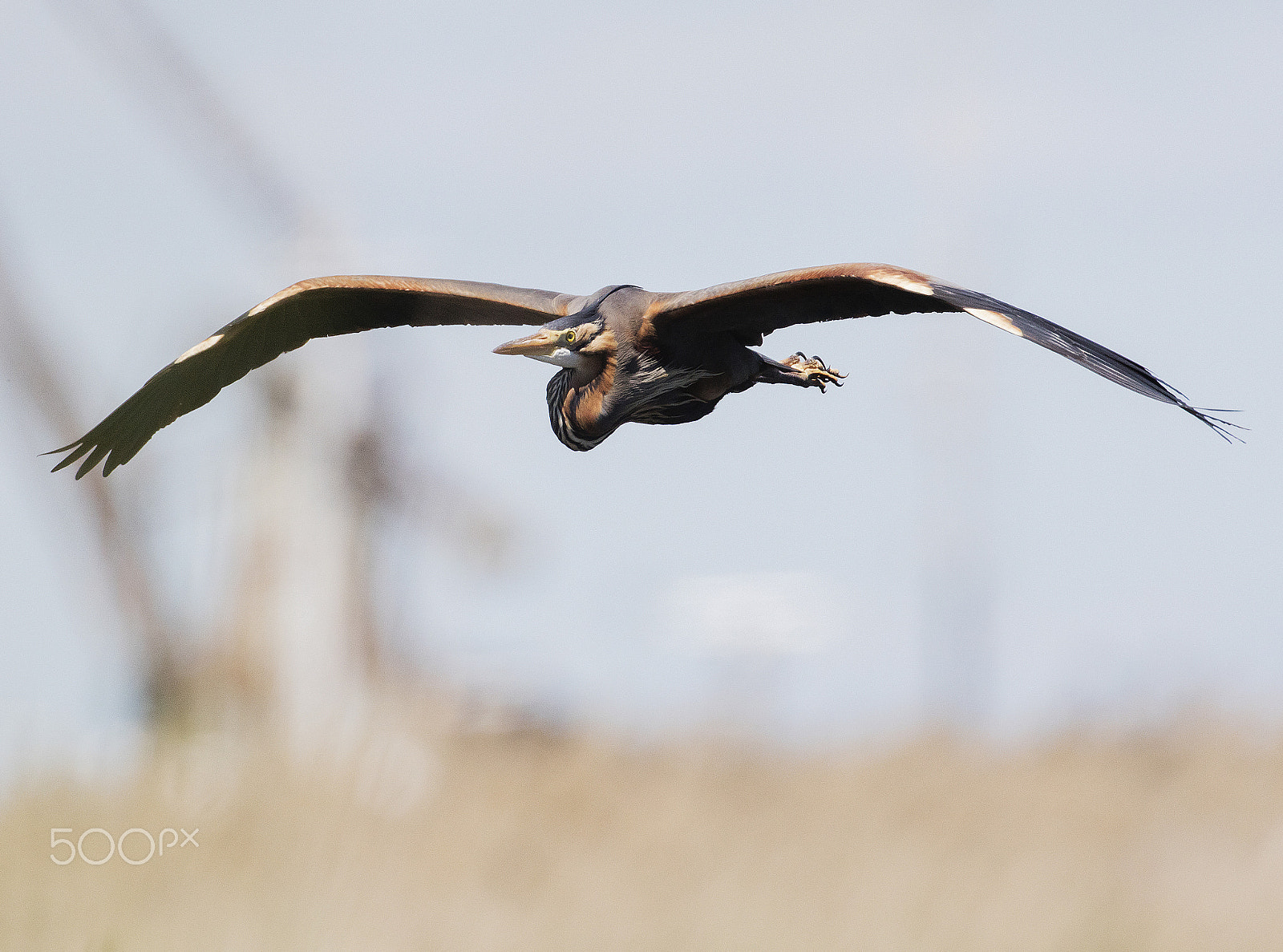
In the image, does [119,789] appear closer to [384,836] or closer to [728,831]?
[384,836]

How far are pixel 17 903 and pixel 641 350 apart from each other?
8.34 m

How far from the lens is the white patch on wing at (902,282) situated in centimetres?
705

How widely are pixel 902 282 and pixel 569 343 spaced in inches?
62.3

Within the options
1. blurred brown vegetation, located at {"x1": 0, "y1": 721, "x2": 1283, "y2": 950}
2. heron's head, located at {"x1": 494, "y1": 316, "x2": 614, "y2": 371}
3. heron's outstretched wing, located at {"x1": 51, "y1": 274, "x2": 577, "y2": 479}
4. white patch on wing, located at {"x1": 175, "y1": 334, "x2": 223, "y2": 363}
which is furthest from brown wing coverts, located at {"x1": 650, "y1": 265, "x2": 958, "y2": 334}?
Result: blurred brown vegetation, located at {"x1": 0, "y1": 721, "x2": 1283, "y2": 950}

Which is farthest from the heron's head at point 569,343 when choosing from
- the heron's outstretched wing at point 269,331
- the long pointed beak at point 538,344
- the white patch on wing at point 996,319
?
the white patch on wing at point 996,319

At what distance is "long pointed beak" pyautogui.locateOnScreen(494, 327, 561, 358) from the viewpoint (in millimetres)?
7438

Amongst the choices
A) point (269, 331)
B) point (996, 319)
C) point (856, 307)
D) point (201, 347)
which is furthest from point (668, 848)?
point (996, 319)

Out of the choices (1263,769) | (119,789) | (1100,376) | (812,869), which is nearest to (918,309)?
(1100,376)

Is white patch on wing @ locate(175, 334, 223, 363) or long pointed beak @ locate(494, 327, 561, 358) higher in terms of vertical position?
white patch on wing @ locate(175, 334, 223, 363)

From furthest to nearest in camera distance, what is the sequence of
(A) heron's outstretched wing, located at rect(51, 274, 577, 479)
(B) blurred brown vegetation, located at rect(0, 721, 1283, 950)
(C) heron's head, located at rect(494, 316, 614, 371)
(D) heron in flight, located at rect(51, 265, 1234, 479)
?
1. (B) blurred brown vegetation, located at rect(0, 721, 1283, 950)
2. (A) heron's outstretched wing, located at rect(51, 274, 577, 479)
3. (C) heron's head, located at rect(494, 316, 614, 371)
4. (D) heron in flight, located at rect(51, 265, 1234, 479)

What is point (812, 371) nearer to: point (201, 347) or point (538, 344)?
point (538, 344)

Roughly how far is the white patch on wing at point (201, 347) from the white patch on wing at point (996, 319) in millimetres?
4308

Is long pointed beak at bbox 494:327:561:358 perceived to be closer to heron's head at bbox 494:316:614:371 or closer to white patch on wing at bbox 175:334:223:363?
heron's head at bbox 494:316:614:371

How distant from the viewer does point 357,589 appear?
35.1 m
